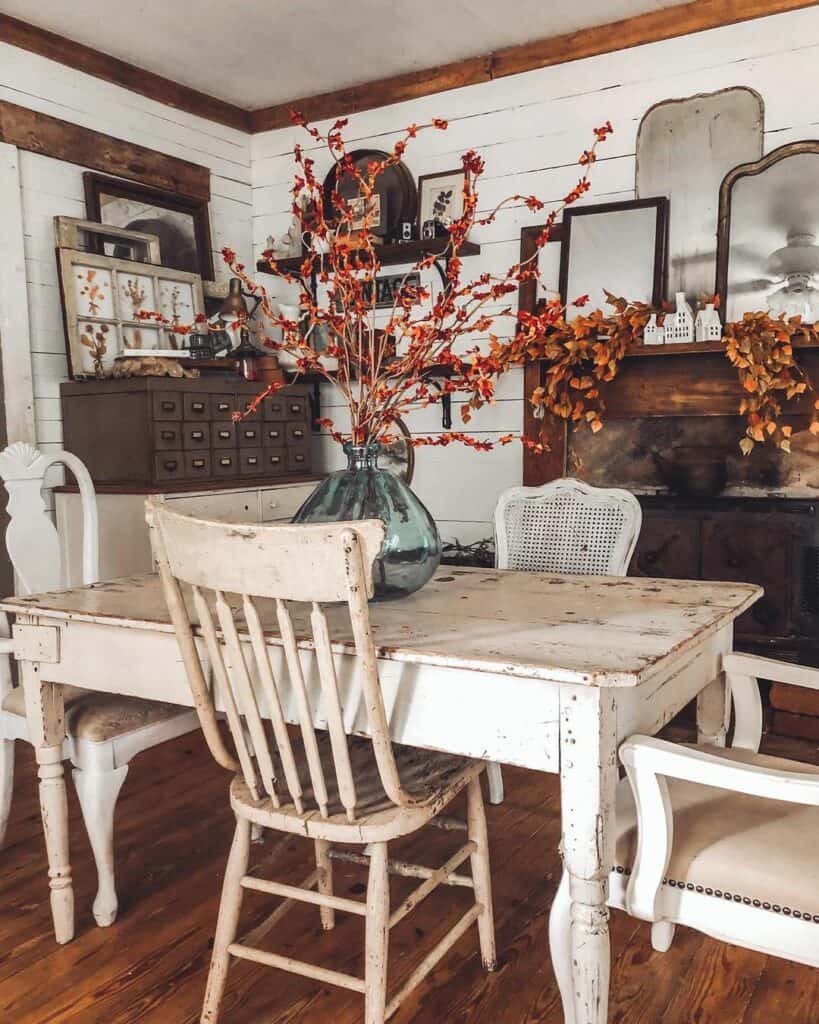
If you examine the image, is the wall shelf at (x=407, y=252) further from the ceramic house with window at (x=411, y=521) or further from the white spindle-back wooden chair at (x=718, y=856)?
the white spindle-back wooden chair at (x=718, y=856)

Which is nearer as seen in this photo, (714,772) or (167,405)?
(714,772)

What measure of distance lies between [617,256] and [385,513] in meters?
2.27

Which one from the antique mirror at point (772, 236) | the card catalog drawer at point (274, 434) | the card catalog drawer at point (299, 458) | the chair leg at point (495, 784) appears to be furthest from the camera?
the card catalog drawer at point (299, 458)

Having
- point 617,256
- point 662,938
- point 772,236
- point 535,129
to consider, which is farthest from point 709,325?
point 662,938

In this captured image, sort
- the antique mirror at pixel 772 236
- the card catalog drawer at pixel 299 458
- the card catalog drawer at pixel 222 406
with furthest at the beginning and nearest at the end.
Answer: the card catalog drawer at pixel 299 458 → the card catalog drawer at pixel 222 406 → the antique mirror at pixel 772 236

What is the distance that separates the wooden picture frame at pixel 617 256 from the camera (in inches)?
137

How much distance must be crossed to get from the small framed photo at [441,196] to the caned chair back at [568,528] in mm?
1858

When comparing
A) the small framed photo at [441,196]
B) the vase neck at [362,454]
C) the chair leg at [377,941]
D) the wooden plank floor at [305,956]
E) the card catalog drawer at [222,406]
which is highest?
the small framed photo at [441,196]

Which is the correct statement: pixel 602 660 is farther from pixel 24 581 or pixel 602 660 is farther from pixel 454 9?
pixel 454 9

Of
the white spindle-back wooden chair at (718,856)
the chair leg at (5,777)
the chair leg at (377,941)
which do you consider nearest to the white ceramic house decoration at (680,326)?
the white spindle-back wooden chair at (718,856)

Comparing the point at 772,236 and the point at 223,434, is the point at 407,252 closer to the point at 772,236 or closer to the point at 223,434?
the point at 223,434

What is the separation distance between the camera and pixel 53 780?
187 centimetres

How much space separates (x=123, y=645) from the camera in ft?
5.65

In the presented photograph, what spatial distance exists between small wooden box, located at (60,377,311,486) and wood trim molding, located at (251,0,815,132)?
3.64 feet
